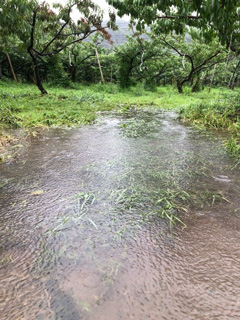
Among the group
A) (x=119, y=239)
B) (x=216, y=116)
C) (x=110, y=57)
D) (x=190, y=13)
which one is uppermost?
(x=190, y=13)

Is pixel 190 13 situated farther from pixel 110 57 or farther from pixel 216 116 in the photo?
pixel 110 57

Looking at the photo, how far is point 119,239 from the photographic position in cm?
153

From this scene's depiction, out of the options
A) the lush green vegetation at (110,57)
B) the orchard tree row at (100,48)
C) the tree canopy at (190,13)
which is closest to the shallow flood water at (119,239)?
the lush green vegetation at (110,57)

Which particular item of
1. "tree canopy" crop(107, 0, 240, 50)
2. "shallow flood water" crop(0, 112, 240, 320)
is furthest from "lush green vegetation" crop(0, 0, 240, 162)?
"shallow flood water" crop(0, 112, 240, 320)

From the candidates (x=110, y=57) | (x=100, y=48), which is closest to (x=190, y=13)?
(x=110, y=57)

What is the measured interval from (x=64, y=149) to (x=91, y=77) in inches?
701

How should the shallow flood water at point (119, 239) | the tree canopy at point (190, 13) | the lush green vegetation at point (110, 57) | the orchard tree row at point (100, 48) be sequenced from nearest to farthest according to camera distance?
the shallow flood water at point (119, 239) < the tree canopy at point (190, 13) < the lush green vegetation at point (110, 57) < the orchard tree row at point (100, 48)

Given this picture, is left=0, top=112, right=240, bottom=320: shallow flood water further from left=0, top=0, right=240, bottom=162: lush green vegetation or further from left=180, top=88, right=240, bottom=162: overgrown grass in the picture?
left=180, top=88, right=240, bottom=162: overgrown grass

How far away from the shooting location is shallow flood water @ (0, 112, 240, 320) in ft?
3.62

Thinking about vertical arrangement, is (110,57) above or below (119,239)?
above

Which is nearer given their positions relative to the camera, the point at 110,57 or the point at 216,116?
the point at 216,116

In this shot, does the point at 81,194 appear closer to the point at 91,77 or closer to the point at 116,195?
the point at 116,195

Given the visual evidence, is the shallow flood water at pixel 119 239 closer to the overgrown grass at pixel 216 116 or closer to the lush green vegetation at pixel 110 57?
the lush green vegetation at pixel 110 57

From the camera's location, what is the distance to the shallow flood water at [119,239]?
110 centimetres
